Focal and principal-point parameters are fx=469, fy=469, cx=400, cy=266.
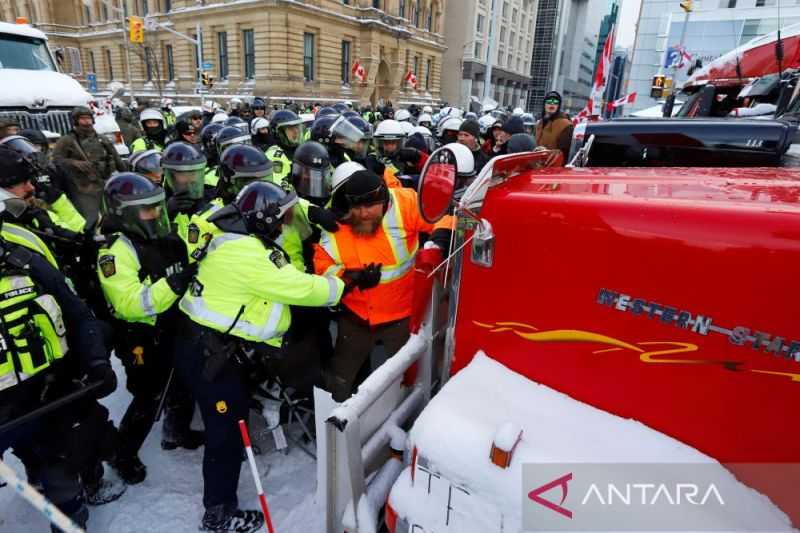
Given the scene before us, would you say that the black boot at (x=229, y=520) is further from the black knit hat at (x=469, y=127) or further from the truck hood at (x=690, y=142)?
the black knit hat at (x=469, y=127)

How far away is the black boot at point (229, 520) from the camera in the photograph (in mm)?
2645

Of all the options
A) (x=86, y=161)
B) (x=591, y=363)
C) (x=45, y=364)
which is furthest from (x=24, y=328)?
(x=86, y=161)

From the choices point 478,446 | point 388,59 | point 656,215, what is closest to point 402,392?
point 478,446

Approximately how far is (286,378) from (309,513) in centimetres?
80

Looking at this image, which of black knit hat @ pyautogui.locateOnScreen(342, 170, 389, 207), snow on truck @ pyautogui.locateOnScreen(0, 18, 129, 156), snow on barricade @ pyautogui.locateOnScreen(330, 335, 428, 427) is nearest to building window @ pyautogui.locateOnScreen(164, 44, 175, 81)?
snow on truck @ pyautogui.locateOnScreen(0, 18, 129, 156)

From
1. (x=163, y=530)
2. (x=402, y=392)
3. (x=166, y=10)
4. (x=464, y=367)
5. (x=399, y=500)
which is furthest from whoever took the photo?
(x=166, y=10)

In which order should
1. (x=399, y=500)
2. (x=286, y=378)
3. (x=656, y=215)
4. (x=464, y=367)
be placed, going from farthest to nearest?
(x=286, y=378), (x=464, y=367), (x=399, y=500), (x=656, y=215)

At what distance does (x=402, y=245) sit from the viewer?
300cm

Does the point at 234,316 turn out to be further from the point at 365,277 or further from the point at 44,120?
the point at 44,120

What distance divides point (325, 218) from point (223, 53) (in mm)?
35821

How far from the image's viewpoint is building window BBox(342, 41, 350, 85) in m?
35.2

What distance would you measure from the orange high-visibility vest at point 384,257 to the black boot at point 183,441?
1.51 meters

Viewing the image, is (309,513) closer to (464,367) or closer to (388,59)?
(464,367)

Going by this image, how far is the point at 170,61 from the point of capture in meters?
37.9
